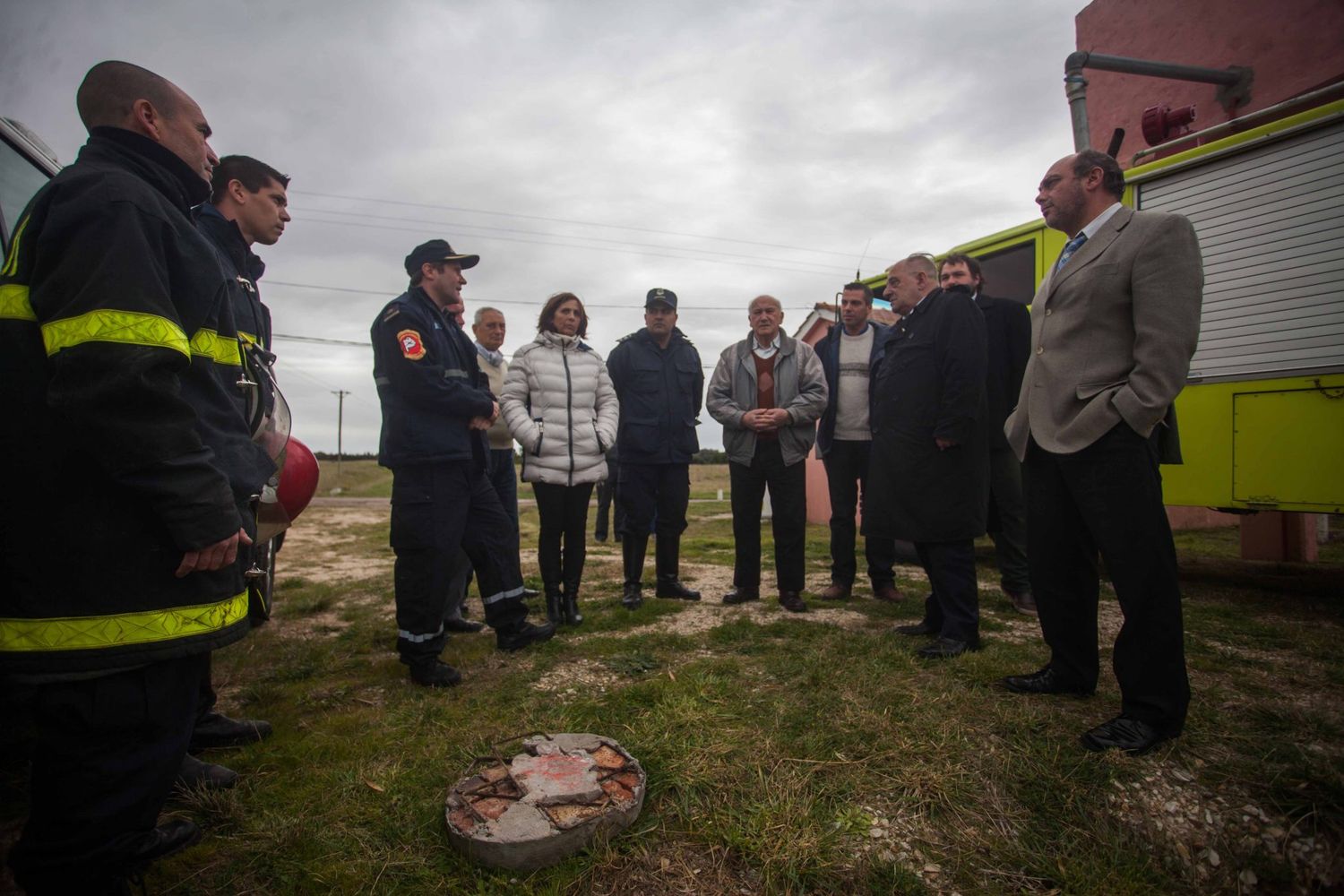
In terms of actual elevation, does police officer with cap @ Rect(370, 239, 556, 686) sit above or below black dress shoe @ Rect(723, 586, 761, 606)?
above

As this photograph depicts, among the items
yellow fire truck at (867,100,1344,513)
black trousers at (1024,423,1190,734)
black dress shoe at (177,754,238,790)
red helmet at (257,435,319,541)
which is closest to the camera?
black dress shoe at (177,754,238,790)

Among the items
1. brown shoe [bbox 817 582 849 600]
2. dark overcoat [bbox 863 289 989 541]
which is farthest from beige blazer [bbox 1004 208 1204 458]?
brown shoe [bbox 817 582 849 600]

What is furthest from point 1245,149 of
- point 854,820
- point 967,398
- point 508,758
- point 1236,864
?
point 508,758

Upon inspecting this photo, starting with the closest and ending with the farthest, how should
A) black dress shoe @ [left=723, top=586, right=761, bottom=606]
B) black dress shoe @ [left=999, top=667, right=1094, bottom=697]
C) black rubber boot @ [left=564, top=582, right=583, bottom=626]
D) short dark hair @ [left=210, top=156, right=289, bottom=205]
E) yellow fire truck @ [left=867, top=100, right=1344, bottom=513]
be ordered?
short dark hair @ [left=210, top=156, right=289, bottom=205] → black dress shoe @ [left=999, top=667, right=1094, bottom=697] → yellow fire truck @ [left=867, top=100, right=1344, bottom=513] → black rubber boot @ [left=564, top=582, right=583, bottom=626] → black dress shoe @ [left=723, top=586, right=761, bottom=606]

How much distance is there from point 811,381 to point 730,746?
9.26 ft

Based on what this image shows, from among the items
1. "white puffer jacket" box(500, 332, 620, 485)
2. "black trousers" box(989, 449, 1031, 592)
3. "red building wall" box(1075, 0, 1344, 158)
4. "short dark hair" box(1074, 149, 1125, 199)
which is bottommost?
"black trousers" box(989, 449, 1031, 592)

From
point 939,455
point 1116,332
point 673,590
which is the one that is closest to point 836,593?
point 673,590

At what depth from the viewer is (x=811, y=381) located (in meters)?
4.57

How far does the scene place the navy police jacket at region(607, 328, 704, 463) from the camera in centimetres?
460

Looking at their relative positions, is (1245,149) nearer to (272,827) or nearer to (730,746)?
(730,746)

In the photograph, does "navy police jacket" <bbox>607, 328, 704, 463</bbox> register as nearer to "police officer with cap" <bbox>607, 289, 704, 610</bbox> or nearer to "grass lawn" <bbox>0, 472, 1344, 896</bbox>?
"police officer with cap" <bbox>607, 289, 704, 610</bbox>

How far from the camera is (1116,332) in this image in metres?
2.43

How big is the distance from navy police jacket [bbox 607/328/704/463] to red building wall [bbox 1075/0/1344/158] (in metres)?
5.54

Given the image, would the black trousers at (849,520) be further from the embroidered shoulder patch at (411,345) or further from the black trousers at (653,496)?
the embroidered shoulder patch at (411,345)
